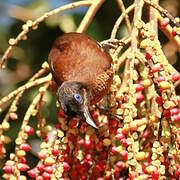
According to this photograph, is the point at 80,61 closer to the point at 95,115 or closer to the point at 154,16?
the point at 95,115

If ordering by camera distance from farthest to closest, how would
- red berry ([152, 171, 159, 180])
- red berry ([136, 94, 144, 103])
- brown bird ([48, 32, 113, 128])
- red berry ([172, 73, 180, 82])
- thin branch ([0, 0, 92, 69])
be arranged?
brown bird ([48, 32, 113, 128])
thin branch ([0, 0, 92, 69])
red berry ([136, 94, 144, 103])
red berry ([172, 73, 180, 82])
red berry ([152, 171, 159, 180])

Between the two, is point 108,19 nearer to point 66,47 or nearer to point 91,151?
point 66,47

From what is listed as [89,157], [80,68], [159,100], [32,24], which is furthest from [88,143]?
[80,68]

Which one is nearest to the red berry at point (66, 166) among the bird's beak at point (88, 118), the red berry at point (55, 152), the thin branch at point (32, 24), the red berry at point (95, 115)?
the red berry at point (55, 152)

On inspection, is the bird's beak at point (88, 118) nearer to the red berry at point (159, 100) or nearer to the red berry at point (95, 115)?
the red berry at point (95, 115)

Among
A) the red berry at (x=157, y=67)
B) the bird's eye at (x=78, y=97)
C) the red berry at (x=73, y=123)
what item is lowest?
the bird's eye at (x=78, y=97)

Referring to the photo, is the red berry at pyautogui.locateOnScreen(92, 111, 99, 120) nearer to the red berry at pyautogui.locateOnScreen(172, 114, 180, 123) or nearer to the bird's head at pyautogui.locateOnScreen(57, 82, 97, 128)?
the bird's head at pyautogui.locateOnScreen(57, 82, 97, 128)

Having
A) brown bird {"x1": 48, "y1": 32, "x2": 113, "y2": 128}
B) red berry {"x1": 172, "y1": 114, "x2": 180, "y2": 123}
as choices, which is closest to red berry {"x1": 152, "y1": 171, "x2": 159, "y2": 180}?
red berry {"x1": 172, "y1": 114, "x2": 180, "y2": 123}
